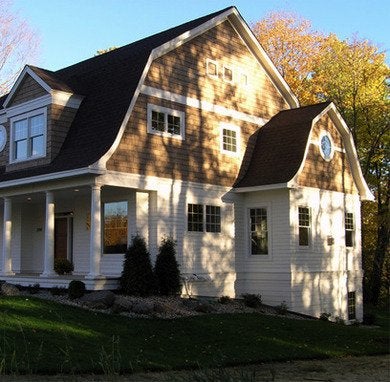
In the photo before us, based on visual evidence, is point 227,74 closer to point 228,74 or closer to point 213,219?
point 228,74

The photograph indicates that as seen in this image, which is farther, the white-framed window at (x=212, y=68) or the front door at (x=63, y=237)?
the front door at (x=63, y=237)

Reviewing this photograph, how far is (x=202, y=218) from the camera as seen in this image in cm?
2050

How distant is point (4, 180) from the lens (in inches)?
797

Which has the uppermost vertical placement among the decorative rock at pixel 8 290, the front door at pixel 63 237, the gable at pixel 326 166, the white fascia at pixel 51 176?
the gable at pixel 326 166

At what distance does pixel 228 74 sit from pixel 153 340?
39.6 ft

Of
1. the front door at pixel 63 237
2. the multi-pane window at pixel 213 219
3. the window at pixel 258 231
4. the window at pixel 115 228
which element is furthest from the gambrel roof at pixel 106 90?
the window at pixel 258 231

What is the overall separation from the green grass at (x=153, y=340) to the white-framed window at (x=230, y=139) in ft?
22.4

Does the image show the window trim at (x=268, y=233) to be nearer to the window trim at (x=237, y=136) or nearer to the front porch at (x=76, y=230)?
the window trim at (x=237, y=136)

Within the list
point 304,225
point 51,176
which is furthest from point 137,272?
point 304,225

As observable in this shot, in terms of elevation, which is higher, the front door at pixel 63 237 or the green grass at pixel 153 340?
the front door at pixel 63 237

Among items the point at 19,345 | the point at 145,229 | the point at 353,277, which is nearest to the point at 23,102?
the point at 145,229

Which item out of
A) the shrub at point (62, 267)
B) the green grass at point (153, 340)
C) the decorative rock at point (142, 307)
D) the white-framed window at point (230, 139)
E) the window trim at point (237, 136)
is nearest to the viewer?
the green grass at point (153, 340)

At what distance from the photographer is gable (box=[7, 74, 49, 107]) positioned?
1981 cm

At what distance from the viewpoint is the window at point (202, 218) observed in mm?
20156
